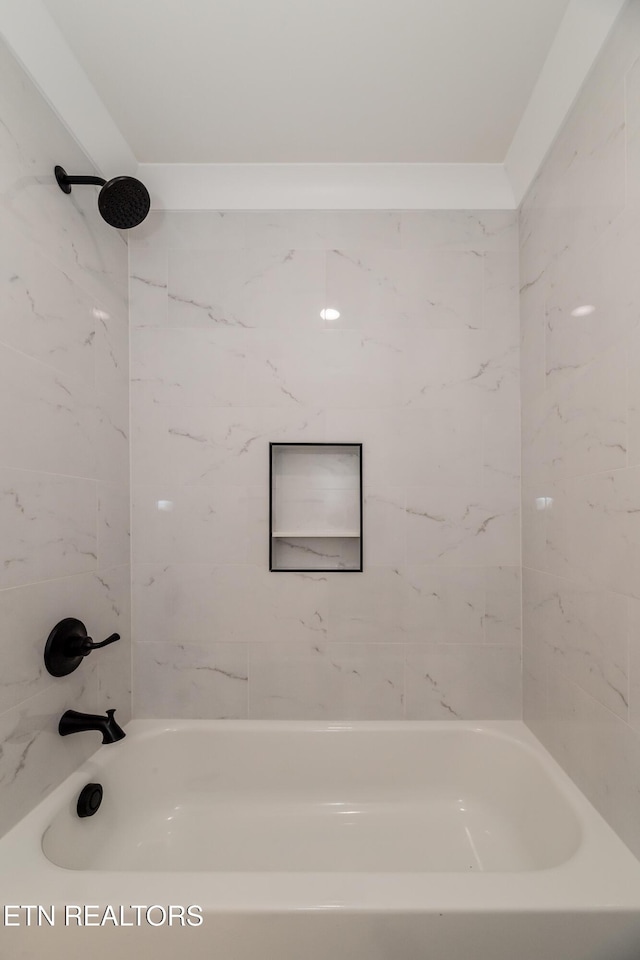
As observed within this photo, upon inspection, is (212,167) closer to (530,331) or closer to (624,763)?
(530,331)

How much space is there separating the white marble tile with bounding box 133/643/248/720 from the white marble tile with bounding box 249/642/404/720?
0.06 meters

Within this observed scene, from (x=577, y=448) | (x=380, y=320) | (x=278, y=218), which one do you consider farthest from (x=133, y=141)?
(x=577, y=448)

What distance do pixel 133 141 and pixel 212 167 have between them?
271 mm

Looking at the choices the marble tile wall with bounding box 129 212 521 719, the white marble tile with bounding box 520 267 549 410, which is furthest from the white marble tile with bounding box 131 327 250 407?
the white marble tile with bounding box 520 267 549 410

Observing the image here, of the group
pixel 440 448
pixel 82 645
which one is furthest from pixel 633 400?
pixel 82 645

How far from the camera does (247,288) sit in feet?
6.50

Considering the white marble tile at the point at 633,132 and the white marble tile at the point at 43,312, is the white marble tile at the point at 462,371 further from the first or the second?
the white marble tile at the point at 43,312

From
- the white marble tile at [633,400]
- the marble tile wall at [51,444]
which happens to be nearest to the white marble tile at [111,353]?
the marble tile wall at [51,444]

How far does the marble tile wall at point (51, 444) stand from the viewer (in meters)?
1.29

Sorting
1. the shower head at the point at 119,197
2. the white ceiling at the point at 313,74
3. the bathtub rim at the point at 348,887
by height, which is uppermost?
the white ceiling at the point at 313,74

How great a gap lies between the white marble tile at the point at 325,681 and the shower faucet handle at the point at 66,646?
62cm

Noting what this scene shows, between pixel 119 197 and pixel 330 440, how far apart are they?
0.99 metres

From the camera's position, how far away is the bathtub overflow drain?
149 cm

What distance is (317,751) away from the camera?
6.22 feet
